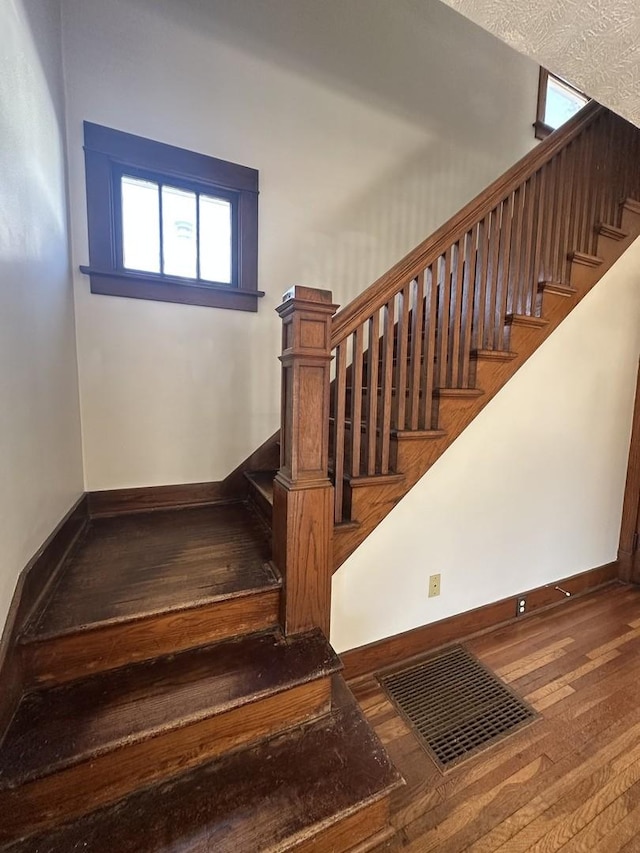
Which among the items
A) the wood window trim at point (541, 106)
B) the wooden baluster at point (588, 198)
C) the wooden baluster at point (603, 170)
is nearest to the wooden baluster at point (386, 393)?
the wooden baluster at point (588, 198)

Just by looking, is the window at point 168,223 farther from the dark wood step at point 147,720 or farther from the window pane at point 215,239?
the dark wood step at point 147,720

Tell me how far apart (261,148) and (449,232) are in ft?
4.49

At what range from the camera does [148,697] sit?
1.07 meters

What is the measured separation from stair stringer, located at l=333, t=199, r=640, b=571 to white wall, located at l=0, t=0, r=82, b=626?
109cm

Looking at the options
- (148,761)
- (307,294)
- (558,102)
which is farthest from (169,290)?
(558,102)

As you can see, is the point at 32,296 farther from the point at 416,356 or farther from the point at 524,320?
the point at 524,320

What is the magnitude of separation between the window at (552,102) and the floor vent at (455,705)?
13.3ft

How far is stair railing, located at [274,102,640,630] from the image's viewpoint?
1.30 metres

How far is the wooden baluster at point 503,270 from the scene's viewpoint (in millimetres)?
1718

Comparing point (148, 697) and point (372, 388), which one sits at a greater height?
point (372, 388)

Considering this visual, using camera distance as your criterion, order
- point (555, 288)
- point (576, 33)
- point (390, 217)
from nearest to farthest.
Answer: point (576, 33) → point (555, 288) → point (390, 217)

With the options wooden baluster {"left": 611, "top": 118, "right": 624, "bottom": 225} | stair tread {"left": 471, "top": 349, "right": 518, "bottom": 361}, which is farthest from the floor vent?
wooden baluster {"left": 611, "top": 118, "right": 624, "bottom": 225}

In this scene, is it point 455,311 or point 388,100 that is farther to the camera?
point 388,100

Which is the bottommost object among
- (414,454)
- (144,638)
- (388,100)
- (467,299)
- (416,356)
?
(144,638)
